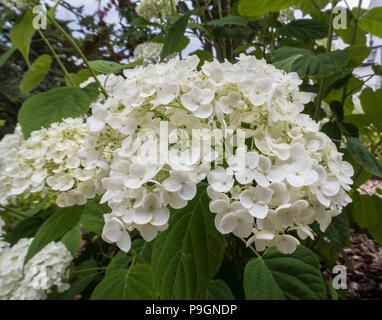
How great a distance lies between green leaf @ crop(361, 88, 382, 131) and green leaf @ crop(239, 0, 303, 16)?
49 centimetres

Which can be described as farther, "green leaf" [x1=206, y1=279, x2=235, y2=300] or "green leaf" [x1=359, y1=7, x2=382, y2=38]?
"green leaf" [x1=359, y1=7, x2=382, y2=38]

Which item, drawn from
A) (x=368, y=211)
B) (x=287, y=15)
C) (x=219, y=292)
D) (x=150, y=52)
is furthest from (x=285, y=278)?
(x=287, y=15)

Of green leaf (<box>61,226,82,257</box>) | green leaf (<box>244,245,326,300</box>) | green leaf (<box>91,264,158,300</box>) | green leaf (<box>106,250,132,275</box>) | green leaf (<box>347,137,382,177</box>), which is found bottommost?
green leaf (<box>61,226,82,257</box>)

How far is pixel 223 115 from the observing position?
1.46 ft

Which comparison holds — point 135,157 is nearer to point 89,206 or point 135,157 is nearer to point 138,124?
point 138,124

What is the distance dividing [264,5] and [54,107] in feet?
1.95

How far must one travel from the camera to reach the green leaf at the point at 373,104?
105 cm

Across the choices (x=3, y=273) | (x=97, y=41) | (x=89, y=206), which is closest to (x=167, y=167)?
(x=89, y=206)

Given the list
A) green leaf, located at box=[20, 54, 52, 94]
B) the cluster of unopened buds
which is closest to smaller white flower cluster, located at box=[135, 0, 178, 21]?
green leaf, located at box=[20, 54, 52, 94]

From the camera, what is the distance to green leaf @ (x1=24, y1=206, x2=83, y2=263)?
2.23 ft

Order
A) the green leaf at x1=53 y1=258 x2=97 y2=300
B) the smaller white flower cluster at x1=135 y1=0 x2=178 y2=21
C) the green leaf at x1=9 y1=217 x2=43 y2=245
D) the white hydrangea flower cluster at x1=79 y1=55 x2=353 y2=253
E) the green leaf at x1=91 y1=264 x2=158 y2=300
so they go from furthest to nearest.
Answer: the smaller white flower cluster at x1=135 y1=0 x2=178 y2=21
the green leaf at x1=9 y1=217 x2=43 y2=245
the green leaf at x1=53 y1=258 x2=97 y2=300
the green leaf at x1=91 y1=264 x2=158 y2=300
the white hydrangea flower cluster at x1=79 y1=55 x2=353 y2=253

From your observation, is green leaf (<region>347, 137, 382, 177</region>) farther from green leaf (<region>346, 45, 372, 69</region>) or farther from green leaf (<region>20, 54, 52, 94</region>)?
green leaf (<region>20, 54, 52, 94</region>)

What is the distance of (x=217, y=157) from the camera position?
Result: 0.40m
